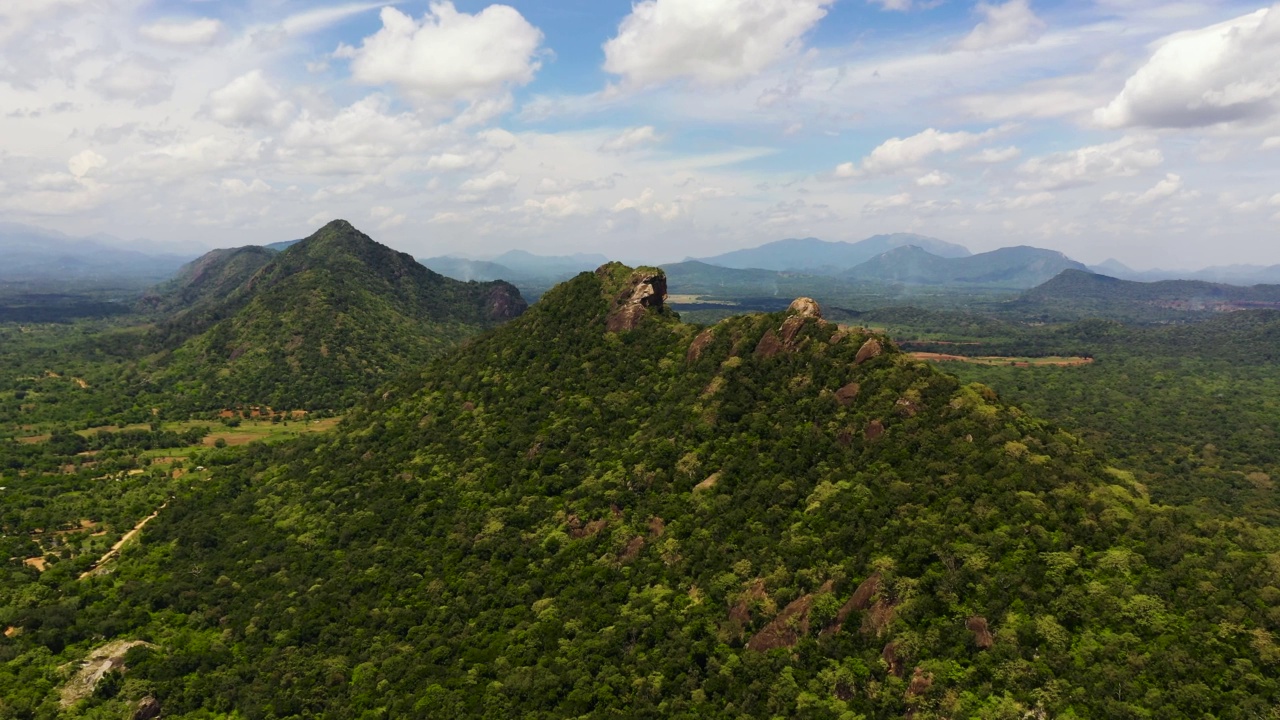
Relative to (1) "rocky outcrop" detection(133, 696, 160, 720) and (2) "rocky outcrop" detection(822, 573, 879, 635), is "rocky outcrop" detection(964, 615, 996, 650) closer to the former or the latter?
(2) "rocky outcrop" detection(822, 573, 879, 635)

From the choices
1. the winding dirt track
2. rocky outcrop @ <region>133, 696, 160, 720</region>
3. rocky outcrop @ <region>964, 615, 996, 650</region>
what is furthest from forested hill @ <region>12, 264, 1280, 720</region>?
the winding dirt track

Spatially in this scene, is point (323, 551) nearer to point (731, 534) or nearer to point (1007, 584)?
point (731, 534)

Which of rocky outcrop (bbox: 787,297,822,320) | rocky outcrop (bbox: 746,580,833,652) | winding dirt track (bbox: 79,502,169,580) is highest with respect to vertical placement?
rocky outcrop (bbox: 787,297,822,320)

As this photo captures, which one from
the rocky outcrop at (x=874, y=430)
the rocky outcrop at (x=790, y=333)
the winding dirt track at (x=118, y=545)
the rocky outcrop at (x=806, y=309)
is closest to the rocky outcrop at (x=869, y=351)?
the rocky outcrop at (x=790, y=333)

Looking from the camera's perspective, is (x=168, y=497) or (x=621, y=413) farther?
(x=168, y=497)

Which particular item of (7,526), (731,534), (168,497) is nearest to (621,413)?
(731,534)

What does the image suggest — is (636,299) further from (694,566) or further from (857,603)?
(857,603)
